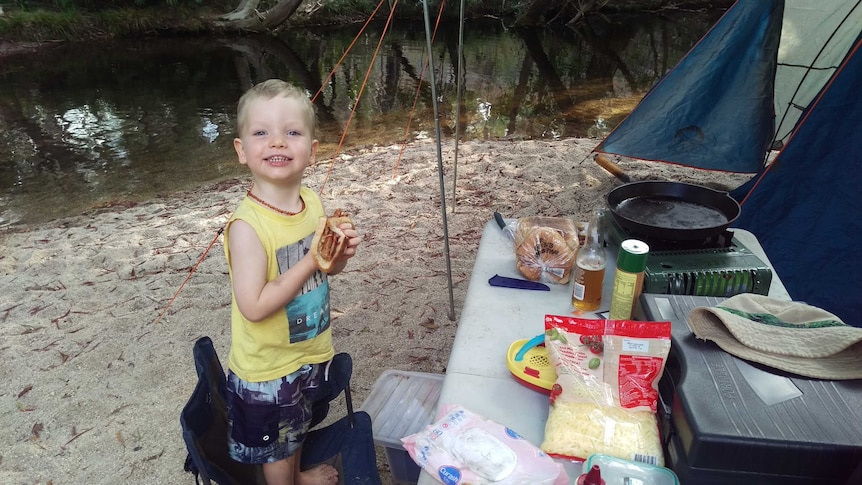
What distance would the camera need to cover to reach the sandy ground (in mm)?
2410

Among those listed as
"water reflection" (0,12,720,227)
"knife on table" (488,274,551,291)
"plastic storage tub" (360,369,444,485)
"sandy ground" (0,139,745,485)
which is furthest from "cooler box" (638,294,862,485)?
"water reflection" (0,12,720,227)

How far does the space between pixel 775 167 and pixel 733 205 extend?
68.7 inches

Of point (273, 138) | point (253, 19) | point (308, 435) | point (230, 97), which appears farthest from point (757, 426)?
point (253, 19)

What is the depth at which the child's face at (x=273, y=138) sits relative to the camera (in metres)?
1.52

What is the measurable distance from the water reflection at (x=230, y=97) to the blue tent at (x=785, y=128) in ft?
9.36

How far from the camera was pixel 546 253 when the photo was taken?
1.93 m

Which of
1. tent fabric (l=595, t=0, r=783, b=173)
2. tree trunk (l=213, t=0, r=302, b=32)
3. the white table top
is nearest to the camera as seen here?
the white table top

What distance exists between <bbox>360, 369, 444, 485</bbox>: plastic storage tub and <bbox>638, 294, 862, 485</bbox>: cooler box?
3.13 ft

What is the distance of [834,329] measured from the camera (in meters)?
1.24

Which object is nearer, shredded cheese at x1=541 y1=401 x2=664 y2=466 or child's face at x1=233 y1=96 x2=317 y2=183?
shredded cheese at x1=541 y1=401 x2=664 y2=466

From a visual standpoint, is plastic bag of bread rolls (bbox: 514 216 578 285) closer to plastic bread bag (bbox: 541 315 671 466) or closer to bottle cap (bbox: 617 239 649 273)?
bottle cap (bbox: 617 239 649 273)

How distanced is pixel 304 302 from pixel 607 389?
89 centimetres

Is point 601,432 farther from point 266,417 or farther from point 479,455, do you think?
point 266,417

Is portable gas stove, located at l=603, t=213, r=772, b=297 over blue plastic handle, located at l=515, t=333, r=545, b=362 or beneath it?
over
